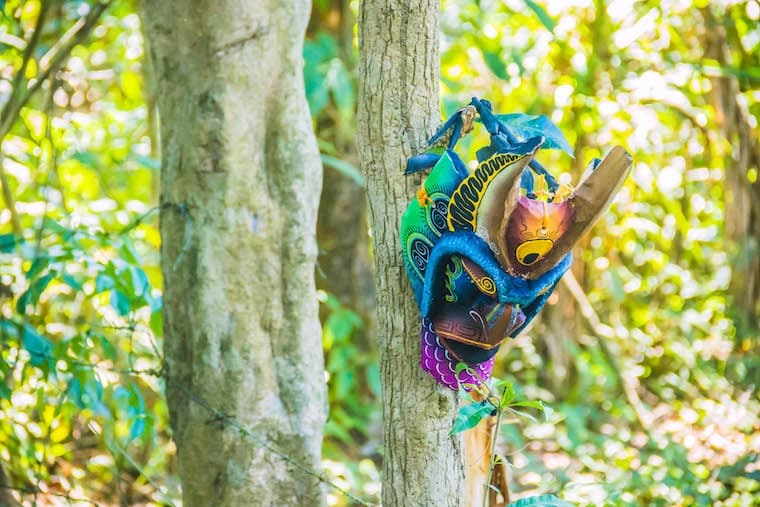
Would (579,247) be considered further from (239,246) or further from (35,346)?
(35,346)

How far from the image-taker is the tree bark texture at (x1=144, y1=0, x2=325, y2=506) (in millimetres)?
1518

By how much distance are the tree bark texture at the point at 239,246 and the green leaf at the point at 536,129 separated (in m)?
0.51

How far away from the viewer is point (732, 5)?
297 centimetres

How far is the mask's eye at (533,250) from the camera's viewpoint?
106 centimetres

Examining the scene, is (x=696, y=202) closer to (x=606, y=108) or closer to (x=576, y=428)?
(x=606, y=108)

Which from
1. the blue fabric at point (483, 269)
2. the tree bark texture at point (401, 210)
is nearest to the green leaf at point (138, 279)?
the tree bark texture at point (401, 210)

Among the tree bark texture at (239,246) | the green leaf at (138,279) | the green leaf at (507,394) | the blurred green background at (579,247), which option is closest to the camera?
the green leaf at (507,394)

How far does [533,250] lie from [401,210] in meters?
0.24

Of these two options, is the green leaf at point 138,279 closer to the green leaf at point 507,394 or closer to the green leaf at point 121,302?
the green leaf at point 121,302

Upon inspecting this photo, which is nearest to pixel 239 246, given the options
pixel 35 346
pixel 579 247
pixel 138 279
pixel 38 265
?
pixel 138 279

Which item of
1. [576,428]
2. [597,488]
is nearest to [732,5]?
[576,428]

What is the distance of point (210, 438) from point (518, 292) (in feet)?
2.47

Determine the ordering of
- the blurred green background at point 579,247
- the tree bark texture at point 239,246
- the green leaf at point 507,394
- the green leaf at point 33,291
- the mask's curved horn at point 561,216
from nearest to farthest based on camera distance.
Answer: the mask's curved horn at point 561,216 → the green leaf at point 507,394 → the tree bark texture at point 239,246 → the green leaf at point 33,291 → the blurred green background at point 579,247

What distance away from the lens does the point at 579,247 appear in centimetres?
318
